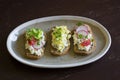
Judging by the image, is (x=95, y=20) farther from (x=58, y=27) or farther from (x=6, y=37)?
(x=6, y=37)

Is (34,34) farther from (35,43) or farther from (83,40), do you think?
(83,40)

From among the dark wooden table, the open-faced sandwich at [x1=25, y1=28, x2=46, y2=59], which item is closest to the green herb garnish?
the open-faced sandwich at [x1=25, y1=28, x2=46, y2=59]

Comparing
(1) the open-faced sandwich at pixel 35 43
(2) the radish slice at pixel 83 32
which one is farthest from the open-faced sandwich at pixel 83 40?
(1) the open-faced sandwich at pixel 35 43

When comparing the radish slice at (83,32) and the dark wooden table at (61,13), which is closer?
the dark wooden table at (61,13)

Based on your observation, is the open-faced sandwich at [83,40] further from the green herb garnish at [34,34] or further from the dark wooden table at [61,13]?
the green herb garnish at [34,34]

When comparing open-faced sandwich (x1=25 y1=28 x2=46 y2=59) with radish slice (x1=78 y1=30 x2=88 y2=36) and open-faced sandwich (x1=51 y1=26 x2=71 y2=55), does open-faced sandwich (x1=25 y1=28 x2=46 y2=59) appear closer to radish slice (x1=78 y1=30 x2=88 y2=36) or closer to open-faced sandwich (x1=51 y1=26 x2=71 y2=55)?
open-faced sandwich (x1=51 y1=26 x2=71 y2=55)

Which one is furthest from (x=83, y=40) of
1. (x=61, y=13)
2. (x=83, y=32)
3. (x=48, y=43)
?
(x=61, y=13)
